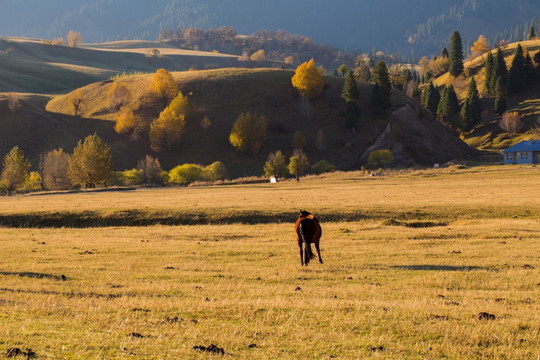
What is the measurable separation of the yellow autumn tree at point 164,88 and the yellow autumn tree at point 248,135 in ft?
103

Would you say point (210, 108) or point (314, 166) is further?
point (210, 108)

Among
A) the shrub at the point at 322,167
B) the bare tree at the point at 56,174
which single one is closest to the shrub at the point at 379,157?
the shrub at the point at 322,167

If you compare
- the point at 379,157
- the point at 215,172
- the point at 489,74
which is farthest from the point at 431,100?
the point at 215,172

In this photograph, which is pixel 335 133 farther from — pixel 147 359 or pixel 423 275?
pixel 147 359

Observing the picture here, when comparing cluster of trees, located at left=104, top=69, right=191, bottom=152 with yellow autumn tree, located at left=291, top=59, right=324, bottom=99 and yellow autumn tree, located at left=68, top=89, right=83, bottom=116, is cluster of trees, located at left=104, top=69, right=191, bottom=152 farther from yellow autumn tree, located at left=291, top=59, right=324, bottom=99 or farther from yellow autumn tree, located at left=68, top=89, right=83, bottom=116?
yellow autumn tree, located at left=291, top=59, right=324, bottom=99

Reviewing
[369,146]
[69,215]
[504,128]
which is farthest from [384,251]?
[504,128]

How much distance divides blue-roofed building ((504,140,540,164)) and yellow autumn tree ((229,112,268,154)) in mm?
63195

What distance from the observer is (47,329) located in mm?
10281

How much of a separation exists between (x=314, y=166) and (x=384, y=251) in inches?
3883

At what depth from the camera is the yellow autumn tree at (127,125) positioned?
14312 centimetres

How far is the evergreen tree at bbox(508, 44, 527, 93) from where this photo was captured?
19062cm

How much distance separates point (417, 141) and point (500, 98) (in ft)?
190

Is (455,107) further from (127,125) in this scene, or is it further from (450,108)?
(127,125)

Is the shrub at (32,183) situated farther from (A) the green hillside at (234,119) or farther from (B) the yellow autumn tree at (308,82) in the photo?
(B) the yellow autumn tree at (308,82)
